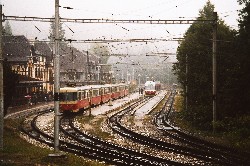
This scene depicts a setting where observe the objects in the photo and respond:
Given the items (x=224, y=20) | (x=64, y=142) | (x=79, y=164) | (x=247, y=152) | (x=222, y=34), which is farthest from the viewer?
(x=224, y=20)

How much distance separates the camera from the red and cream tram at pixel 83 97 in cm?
3234

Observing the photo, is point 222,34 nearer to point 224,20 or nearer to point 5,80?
point 224,20

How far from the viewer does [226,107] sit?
72.0 feet

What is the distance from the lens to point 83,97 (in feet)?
115

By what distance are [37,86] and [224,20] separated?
3174 cm

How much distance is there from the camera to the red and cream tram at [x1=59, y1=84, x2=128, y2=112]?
32344 millimetres

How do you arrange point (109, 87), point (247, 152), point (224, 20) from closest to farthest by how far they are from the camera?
point (247, 152) → point (224, 20) → point (109, 87)

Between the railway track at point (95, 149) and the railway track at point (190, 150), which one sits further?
the railway track at point (95, 149)

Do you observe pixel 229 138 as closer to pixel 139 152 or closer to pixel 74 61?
pixel 139 152

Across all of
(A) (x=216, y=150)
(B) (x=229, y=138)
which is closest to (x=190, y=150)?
(A) (x=216, y=150)

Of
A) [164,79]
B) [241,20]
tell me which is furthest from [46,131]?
[164,79]

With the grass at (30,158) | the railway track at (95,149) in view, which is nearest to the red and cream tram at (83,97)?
the railway track at (95,149)

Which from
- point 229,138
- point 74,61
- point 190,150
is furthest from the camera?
point 74,61

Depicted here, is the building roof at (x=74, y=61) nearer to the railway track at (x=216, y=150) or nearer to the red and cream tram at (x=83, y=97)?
the red and cream tram at (x=83, y=97)
